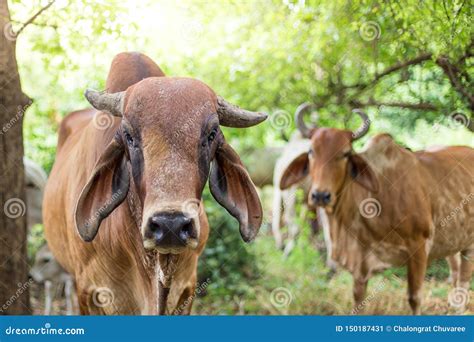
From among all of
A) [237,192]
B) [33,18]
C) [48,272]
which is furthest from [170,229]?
[48,272]

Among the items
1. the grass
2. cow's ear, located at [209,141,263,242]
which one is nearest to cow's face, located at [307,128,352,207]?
the grass

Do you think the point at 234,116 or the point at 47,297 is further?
the point at 47,297

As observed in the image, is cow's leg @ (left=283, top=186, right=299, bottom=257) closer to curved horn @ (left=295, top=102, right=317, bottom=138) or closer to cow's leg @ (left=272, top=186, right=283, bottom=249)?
cow's leg @ (left=272, top=186, right=283, bottom=249)

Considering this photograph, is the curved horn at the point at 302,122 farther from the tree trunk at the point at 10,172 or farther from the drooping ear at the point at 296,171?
the tree trunk at the point at 10,172

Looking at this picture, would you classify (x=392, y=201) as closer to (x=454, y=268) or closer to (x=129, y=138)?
(x=454, y=268)

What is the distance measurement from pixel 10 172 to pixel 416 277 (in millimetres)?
2652

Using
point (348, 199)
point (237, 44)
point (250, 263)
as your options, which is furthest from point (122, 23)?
point (250, 263)

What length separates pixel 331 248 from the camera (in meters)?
5.28

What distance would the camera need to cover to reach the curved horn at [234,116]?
3.32m

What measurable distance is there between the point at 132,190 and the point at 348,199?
2262mm

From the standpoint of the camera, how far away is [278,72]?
5.59 meters

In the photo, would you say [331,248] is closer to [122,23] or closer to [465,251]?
[465,251]

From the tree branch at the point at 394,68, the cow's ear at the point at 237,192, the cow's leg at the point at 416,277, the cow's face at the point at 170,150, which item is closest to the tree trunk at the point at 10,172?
the cow's face at the point at 170,150

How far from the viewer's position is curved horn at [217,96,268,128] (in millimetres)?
3318
